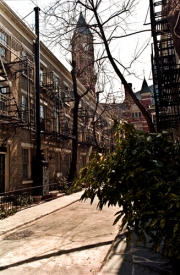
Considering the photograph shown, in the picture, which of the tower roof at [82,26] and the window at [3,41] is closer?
the tower roof at [82,26]

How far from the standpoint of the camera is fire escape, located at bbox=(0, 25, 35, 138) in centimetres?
1242

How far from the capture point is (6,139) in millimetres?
12812

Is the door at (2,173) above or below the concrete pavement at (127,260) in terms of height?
above

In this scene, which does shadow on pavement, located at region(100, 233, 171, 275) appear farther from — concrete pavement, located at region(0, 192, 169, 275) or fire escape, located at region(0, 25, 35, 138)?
fire escape, located at region(0, 25, 35, 138)

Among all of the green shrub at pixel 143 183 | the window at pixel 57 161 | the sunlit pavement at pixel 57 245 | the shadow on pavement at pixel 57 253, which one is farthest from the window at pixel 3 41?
the green shrub at pixel 143 183

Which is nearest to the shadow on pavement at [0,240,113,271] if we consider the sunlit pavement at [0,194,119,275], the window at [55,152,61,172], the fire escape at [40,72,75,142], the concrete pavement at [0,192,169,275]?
the sunlit pavement at [0,194,119,275]

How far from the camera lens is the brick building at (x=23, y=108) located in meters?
13.0

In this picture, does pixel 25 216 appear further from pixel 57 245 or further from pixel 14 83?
pixel 14 83

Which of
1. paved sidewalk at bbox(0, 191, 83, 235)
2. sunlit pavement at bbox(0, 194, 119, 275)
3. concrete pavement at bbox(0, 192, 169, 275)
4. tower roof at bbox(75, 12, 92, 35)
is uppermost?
tower roof at bbox(75, 12, 92, 35)

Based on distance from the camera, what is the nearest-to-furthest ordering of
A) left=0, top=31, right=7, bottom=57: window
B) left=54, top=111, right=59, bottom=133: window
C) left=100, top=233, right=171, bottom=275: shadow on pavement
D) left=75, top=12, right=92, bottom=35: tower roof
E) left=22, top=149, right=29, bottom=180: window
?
left=100, top=233, right=171, bottom=275: shadow on pavement → left=75, top=12, right=92, bottom=35: tower roof → left=0, top=31, right=7, bottom=57: window → left=22, top=149, right=29, bottom=180: window → left=54, top=111, right=59, bottom=133: window

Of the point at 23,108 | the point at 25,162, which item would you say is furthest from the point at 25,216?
the point at 23,108

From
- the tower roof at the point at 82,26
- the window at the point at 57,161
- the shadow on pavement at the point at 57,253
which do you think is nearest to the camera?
the shadow on pavement at the point at 57,253

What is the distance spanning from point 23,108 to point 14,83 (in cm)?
164

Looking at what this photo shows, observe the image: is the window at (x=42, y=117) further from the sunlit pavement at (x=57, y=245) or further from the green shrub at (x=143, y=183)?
the green shrub at (x=143, y=183)
